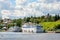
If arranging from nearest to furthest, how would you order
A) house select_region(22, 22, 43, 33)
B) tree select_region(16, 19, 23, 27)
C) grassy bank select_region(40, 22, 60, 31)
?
house select_region(22, 22, 43, 33), tree select_region(16, 19, 23, 27), grassy bank select_region(40, 22, 60, 31)

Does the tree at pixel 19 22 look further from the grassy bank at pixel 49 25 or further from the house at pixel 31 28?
the grassy bank at pixel 49 25

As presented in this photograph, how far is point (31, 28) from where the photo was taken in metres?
31.8

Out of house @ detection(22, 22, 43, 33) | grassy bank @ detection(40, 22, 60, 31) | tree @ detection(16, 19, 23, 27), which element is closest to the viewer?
house @ detection(22, 22, 43, 33)

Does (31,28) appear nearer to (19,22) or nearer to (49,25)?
(19,22)

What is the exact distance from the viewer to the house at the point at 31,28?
31.5 metres

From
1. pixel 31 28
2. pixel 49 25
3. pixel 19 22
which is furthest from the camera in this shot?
pixel 49 25

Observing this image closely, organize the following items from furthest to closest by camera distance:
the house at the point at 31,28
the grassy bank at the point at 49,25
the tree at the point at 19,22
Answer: the grassy bank at the point at 49,25 < the tree at the point at 19,22 < the house at the point at 31,28

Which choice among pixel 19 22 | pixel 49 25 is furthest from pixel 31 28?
pixel 49 25

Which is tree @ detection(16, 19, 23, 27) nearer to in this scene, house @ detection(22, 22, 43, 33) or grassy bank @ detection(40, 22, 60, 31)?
house @ detection(22, 22, 43, 33)

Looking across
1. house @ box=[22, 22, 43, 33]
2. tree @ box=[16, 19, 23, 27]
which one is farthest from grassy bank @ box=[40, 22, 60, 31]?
tree @ box=[16, 19, 23, 27]

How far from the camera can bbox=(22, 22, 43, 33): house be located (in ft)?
103

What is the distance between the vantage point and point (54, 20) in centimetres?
3275

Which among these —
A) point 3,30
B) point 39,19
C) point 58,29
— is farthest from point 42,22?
point 3,30

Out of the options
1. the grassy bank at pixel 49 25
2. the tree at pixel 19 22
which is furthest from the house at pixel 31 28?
the grassy bank at pixel 49 25
